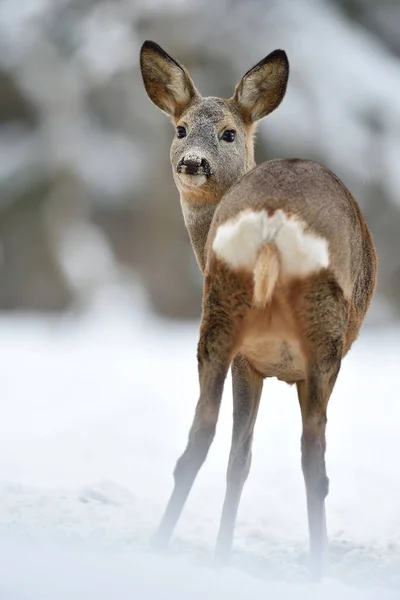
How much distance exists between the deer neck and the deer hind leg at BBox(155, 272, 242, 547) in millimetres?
668

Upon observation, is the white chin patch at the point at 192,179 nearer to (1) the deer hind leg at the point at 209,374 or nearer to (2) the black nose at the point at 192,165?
(2) the black nose at the point at 192,165

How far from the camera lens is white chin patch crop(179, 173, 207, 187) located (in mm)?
3510

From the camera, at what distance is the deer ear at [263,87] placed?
3859 mm

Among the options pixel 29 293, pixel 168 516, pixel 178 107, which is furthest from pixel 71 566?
pixel 29 293

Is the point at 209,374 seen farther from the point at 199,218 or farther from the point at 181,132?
the point at 181,132

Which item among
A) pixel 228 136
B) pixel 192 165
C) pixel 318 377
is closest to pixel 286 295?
pixel 318 377

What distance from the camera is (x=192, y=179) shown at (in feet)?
11.5

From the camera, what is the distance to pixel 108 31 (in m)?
12.4

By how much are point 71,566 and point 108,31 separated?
1047 cm

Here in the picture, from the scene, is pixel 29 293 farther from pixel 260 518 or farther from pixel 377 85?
pixel 260 518

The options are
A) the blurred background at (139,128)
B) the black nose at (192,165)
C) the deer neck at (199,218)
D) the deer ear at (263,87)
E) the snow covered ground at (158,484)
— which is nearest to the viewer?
the snow covered ground at (158,484)

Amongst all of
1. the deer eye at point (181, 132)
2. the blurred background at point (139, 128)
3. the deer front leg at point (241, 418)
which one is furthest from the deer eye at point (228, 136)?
the blurred background at point (139, 128)

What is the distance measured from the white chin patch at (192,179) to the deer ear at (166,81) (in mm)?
514

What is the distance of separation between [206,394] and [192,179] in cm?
86
